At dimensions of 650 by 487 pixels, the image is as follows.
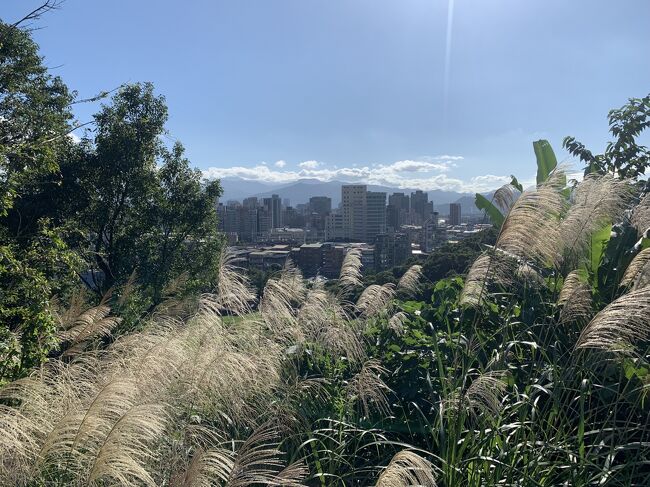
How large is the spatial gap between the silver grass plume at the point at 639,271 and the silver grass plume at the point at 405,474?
139 cm

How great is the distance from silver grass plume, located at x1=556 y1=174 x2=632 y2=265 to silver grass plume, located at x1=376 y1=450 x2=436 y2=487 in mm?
1459

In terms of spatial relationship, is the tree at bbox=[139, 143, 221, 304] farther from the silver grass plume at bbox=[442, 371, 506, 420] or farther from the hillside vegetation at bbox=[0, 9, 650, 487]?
the silver grass plume at bbox=[442, 371, 506, 420]

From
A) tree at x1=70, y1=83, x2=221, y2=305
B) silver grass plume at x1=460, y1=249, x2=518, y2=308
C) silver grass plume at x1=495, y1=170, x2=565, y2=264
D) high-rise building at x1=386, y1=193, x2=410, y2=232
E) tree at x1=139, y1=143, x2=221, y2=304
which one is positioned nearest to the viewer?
silver grass plume at x1=495, y1=170, x2=565, y2=264

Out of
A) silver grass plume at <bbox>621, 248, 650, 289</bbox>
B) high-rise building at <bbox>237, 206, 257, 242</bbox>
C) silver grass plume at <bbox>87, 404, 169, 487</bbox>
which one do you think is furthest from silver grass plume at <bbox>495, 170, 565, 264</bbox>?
high-rise building at <bbox>237, 206, 257, 242</bbox>

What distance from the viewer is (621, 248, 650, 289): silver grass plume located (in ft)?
7.44

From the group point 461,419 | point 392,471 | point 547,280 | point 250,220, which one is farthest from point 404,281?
point 250,220

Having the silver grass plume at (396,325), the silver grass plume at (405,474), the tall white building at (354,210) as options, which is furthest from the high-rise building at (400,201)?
the silver grass plume at (405,474)

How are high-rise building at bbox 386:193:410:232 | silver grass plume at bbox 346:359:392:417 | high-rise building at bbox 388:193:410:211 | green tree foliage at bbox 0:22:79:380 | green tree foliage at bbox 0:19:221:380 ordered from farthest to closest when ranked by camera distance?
high-rise building at bbox 388:193:410:211
high-rise building at bbox 386:193:410:232
green tree foliage at bbox 0:19:221:380
green tree foliage at bbox 0:22:79:380
silver grass plume at bbox 346:359:392:417

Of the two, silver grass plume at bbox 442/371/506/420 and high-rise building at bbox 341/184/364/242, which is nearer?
silver grass plume at bbox 442/371/506/420

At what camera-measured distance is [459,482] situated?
2043 millimetres

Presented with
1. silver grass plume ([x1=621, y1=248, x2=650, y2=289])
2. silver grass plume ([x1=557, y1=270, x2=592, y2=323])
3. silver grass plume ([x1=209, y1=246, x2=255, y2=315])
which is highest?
silver grass plume ([x1=621, y1=248, x2=650, y2=289])

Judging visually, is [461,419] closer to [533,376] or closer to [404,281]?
[533,376]

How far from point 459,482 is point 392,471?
687 mm

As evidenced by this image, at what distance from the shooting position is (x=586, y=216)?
111 inches
